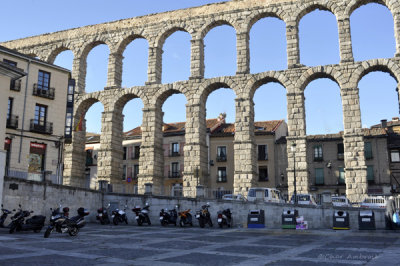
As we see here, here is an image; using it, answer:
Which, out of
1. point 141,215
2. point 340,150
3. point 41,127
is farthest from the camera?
point 340,150

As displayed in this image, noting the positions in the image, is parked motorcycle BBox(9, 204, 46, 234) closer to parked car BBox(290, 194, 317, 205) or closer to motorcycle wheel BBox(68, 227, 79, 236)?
motorcycle wheel BBox(68, 227, 79, 236)

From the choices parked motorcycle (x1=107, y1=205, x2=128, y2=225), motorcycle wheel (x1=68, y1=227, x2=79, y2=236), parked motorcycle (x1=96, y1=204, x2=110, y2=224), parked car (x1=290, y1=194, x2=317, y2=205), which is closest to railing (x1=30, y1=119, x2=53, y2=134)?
parked motorcycle (x1=96, y1=204, x2=110, y2=224)

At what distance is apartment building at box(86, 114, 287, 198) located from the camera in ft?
144

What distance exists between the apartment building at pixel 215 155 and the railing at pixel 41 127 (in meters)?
16.4

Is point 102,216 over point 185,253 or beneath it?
over

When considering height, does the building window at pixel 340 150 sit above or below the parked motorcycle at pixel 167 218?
above

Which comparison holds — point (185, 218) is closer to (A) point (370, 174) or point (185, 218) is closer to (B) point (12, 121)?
(B) point (12, 121)

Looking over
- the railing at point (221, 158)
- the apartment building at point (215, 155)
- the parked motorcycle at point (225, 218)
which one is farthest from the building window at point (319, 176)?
the parked motorcycle at point (225, 218)

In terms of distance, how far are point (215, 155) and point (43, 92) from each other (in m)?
22.8

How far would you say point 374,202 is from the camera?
23.9 metres

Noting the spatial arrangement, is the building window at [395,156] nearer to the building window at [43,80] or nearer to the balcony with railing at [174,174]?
the balcony with railing at [174,174]

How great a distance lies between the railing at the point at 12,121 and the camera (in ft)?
81.4

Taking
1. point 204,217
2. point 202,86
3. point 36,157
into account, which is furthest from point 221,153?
point 204,217

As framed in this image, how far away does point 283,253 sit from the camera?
988cm
